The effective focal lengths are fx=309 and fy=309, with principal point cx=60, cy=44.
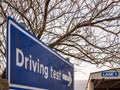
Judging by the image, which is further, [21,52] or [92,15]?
[92,15]

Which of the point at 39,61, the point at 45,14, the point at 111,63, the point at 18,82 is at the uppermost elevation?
the point at 45,14

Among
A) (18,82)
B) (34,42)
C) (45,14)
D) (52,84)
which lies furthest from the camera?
(45,14)

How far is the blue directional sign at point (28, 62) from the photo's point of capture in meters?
1.69

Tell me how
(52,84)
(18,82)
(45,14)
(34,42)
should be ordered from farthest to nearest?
(45,14) → (52,84) → (34,42) → (18,82)

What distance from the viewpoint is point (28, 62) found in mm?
1912

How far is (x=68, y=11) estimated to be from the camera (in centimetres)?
592

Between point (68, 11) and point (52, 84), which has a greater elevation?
point (68, 11)

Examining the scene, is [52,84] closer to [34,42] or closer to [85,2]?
[34,42]

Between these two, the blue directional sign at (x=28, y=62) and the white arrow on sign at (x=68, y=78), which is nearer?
the blue directional sign at (x=28, y=62)

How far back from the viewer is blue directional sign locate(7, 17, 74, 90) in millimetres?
1688

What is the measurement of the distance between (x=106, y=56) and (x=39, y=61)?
3819 mm

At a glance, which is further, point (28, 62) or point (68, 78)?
point (68, 78)

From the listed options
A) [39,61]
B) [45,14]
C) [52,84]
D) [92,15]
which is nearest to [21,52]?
[39,61]

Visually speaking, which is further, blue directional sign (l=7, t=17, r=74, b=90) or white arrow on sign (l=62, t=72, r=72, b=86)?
white arrow on sign (l=62, t=72, r=72, b=86)
